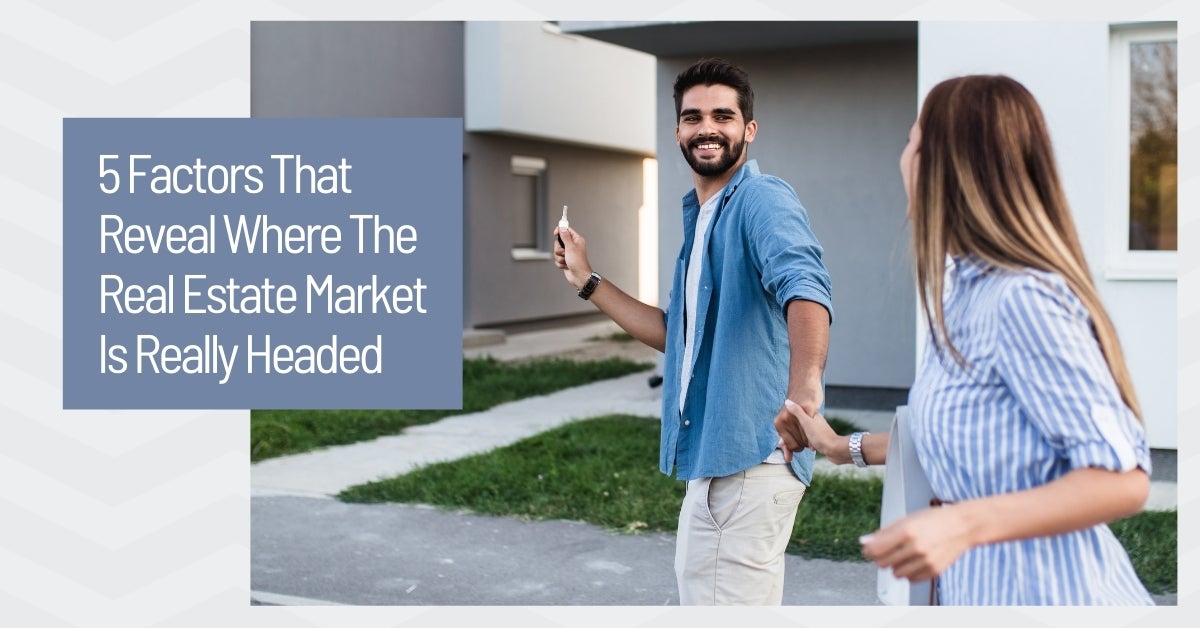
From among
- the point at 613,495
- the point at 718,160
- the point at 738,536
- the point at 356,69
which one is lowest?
the point at 613,495

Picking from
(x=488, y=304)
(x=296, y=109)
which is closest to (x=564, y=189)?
(x=488, y=304)

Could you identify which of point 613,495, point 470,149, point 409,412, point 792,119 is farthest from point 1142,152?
point 470,149

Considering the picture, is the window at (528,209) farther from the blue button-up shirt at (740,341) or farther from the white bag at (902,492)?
the white bag at (902,492)

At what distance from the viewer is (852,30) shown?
32.4 ft

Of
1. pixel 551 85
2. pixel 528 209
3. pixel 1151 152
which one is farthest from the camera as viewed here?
pixel 528 209

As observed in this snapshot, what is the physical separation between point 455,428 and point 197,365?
17.1 ft

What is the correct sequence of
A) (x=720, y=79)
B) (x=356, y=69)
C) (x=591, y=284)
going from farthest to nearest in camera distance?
(x=356, y=69), (x=591, y=284), (x=720, y=79)

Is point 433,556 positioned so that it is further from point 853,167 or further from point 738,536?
point 853,167

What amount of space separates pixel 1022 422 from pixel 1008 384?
2.7 inches

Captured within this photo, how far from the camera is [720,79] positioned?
3.27 metres

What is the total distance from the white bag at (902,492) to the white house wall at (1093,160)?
5.90 m

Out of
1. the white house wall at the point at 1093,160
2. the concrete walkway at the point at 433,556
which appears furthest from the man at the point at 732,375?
the white house wall at the point at 1093,160

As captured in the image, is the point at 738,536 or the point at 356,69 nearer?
the point at 738,536

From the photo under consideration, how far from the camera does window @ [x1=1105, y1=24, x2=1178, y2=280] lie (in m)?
7.77
